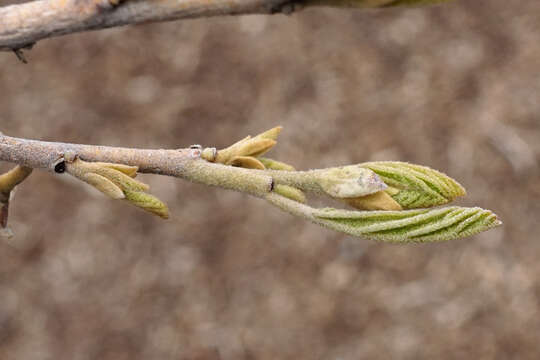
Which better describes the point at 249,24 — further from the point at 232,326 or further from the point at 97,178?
the point at 97,178

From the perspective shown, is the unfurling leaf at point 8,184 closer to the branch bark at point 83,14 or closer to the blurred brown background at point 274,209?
the branch bark at point 83,14

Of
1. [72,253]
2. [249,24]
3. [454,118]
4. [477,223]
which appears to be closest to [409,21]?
[454,118]

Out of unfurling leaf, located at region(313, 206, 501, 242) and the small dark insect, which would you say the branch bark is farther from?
unfurling leaf, located at region(313, 206, 501, 242)

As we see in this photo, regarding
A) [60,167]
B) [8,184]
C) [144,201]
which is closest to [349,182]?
[144,201]

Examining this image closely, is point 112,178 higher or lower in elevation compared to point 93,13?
lower

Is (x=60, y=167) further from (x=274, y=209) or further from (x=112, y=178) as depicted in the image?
(x=274, y=209)

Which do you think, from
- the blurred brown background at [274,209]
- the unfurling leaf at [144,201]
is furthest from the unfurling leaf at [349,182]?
the blurred brown background at [274,209]

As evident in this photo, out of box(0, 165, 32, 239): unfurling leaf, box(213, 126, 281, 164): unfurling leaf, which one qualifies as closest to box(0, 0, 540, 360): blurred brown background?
box(0, 165, 32, 239): unfurling leaf
